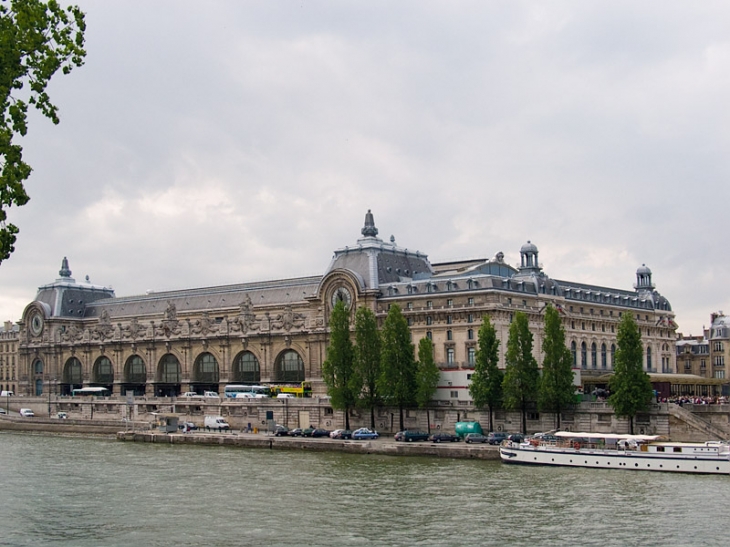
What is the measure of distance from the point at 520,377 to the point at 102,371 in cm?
7205

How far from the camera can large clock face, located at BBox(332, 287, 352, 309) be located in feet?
367

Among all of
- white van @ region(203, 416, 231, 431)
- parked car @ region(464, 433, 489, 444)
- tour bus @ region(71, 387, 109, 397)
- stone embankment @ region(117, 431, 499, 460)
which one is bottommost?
stone embankment @ region(117, 431, 499, 460)

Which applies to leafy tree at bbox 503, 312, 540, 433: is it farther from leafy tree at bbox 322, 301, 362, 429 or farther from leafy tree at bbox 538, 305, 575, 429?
leafy tree at bbox 322, 301, 362, 429

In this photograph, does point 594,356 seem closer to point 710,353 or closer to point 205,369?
point 710,353

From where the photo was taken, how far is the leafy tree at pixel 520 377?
85.8 m

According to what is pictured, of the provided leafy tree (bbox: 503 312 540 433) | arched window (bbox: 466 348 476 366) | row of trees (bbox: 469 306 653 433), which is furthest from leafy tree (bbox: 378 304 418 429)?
leafy tree (bbox: 503 312 540 433)

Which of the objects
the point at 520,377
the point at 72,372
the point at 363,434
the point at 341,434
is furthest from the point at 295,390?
the point at 72,372

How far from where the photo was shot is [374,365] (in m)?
94.6

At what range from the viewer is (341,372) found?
95875mm

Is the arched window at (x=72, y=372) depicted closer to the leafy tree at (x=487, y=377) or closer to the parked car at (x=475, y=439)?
the leafy tree at (x=487, y=377)

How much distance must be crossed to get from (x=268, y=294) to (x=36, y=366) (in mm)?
40290

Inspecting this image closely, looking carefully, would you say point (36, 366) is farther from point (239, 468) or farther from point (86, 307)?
point (239, 468)

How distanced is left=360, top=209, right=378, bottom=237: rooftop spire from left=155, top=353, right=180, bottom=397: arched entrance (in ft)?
99.0

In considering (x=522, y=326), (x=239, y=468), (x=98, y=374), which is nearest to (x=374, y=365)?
(x=522, y=326)
